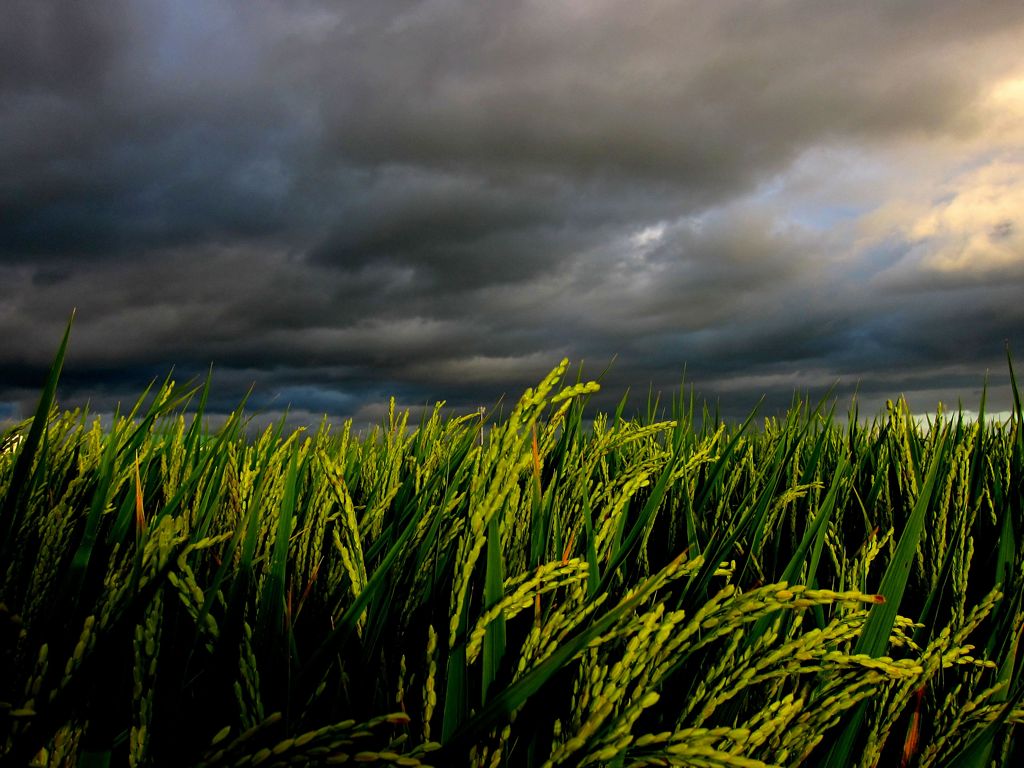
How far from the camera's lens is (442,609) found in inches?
56.6

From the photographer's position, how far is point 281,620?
3.94 feet

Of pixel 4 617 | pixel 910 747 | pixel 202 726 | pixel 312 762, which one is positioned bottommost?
pixel 910 747

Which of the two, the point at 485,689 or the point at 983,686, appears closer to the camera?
the point at 485,689

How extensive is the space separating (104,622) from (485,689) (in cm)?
57

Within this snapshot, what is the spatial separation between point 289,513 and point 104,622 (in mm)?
514

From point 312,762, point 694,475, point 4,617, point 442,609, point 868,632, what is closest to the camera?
point 312,762

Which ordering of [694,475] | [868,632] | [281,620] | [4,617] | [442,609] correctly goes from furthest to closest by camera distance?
[694,475] → [442,609] → [868,632] → [281,620] → [4,617]

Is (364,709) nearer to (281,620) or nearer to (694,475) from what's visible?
(281,620)

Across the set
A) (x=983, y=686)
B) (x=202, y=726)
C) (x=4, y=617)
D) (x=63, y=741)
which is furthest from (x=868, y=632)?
(x=4, y=617)

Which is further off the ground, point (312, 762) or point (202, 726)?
point (312, 762)

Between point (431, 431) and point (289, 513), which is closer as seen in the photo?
point (289, 513)

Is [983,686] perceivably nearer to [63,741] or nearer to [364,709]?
[364,709]

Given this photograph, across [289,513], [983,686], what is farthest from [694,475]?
[289,513]

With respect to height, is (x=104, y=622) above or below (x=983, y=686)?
above
